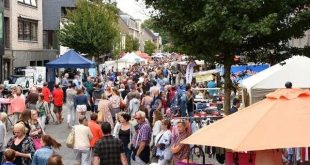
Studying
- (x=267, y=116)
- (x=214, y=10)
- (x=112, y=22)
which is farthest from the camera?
(x=112, y=22)

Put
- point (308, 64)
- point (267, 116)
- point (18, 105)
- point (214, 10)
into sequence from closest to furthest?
point (267, 116) → point (214, 10) → point (308, 64) → point (18, 105)

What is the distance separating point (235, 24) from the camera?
38.4ft

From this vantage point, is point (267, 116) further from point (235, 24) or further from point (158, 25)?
point (158, 25)

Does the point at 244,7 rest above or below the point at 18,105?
above

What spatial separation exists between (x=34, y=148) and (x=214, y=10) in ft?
13.7

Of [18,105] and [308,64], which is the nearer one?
[308,64]

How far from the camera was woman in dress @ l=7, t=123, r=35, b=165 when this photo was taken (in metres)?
9.97

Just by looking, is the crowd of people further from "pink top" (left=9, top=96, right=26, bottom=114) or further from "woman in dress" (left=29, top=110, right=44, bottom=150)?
"pink top" (left=9, top=96, right=26, bottom=114)

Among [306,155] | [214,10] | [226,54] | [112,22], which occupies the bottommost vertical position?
[306,155]

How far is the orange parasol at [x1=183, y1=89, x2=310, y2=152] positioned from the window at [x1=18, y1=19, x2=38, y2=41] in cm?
3779

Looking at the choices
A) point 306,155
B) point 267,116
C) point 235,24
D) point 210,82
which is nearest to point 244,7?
point 235,24

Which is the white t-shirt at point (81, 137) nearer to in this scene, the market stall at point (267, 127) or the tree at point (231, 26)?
the tree at point (231, 26)

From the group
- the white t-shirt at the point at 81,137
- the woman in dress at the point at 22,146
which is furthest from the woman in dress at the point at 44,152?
the white t-shirt at the point at 81,137

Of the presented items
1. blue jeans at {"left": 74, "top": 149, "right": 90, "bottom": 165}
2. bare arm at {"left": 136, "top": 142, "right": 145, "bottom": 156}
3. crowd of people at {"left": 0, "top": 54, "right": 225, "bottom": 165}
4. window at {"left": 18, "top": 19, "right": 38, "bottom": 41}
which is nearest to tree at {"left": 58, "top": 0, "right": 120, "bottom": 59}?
window at {"left": 18, "top": 19, "right": 38, "bottom": 41}
